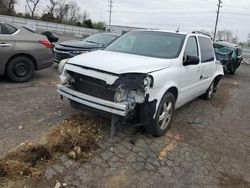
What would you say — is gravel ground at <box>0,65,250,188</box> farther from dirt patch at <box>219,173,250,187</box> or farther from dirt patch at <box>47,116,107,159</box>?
dirt patch at <box>47,116,107,159</box>

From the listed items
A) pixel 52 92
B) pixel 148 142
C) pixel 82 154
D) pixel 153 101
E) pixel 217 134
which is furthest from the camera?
pixel 52 92

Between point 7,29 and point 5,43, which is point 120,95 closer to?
point 5,43

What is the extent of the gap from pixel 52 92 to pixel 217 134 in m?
4.09

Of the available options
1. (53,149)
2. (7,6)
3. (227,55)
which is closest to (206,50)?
(53,149)

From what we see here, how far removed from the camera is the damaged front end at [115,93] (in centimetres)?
389

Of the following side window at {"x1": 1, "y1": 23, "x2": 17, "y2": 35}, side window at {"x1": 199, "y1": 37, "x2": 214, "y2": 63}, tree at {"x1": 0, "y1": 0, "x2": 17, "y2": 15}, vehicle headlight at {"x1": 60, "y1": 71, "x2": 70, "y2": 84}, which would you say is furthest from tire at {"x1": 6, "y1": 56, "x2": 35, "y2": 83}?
tree at {"x1": 0, "y1": 0, "x2": 17, "y2": 15}

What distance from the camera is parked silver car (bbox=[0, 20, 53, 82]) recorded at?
6.89m

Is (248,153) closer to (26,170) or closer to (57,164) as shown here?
(57,164)

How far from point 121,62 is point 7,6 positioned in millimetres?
54768

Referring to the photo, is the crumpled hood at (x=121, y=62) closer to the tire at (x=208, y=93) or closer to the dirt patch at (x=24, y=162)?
the dirt patch at (x=24, y=162)

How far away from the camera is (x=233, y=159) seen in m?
4.18

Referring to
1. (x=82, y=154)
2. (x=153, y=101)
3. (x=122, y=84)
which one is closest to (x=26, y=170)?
(x=82, y=154)

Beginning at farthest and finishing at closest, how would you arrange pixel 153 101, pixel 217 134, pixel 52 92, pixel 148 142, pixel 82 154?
pixel 52 92 → pixel 217 134 → pixel 148 142 → pixel 153 101 → pixel 82 154

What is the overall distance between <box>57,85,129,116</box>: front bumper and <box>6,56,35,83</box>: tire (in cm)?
327
